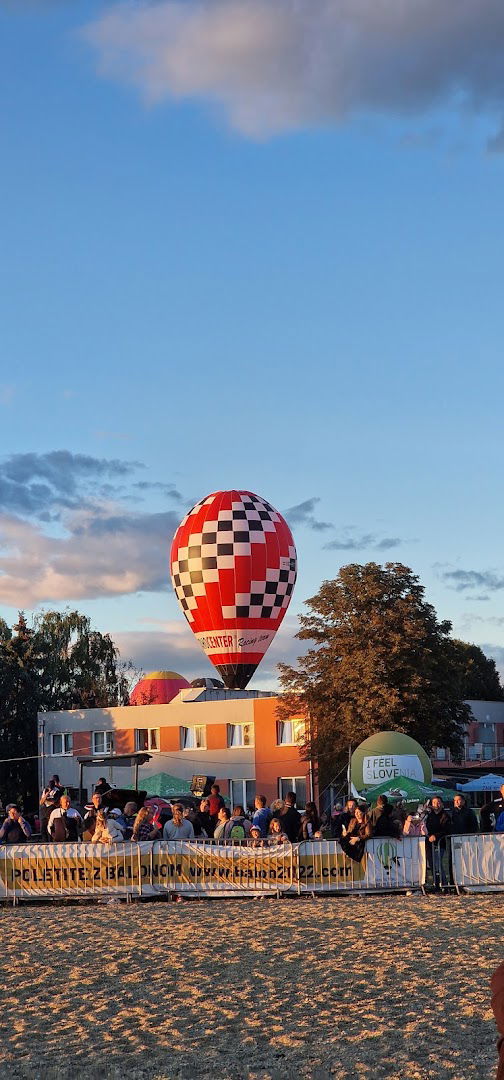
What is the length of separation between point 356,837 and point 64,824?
209 inches

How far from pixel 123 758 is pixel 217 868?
458 inches

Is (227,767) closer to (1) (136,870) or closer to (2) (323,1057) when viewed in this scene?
(1) (136,870)

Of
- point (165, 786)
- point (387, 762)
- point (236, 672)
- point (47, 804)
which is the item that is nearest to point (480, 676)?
point (236, 672)

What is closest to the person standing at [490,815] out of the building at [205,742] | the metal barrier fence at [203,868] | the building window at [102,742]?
the metal barrier fence at [203,868]

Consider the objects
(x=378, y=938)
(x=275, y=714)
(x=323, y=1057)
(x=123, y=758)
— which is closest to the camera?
(x=323, y=1057)

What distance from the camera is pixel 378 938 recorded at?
15711 millimetres

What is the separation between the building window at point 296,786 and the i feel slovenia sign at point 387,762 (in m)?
20.4

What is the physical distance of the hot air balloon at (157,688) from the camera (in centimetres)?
7206

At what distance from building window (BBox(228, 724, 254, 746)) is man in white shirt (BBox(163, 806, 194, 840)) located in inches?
1496

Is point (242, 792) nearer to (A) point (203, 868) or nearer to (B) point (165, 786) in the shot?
(B) point (165, 786)

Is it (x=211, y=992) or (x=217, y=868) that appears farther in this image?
(x=217, y=868)

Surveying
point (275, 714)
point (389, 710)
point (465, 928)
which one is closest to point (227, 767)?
point (275, 714)

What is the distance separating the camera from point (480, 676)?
358 feet

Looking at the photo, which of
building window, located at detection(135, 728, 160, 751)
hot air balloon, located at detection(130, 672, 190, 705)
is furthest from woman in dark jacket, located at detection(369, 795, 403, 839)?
A: hot air balloon, located at detection(130, 672, 190, 705)
